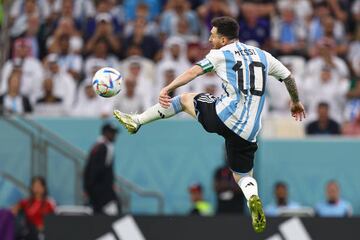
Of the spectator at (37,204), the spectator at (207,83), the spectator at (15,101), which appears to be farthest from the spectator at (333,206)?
the spectator at (15,101)

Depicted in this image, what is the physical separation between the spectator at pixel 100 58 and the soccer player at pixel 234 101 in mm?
8317

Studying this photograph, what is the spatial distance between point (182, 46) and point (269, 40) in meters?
1.56

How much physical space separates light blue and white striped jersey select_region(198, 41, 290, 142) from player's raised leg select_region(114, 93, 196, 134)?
347 millimetres

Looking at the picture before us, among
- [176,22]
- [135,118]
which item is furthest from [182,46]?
[135,118]

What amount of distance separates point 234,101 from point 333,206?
26.3 feet

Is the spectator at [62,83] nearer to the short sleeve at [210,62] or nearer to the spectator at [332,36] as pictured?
the spectator at [332,36]

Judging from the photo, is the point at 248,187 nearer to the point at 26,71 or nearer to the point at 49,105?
the point at 49,105

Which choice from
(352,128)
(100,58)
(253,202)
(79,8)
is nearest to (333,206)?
(352,128)

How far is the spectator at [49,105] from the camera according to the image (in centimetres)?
2122

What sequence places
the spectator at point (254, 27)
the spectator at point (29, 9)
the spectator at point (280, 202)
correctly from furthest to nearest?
the spectator at point (29, 9) → the spectator at point (254, 27) → the spectator at point (280, 202)

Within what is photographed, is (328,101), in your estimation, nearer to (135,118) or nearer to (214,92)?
(214,92)

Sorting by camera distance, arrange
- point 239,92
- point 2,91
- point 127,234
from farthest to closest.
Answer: point 2,91, point 127,234, point 239,92

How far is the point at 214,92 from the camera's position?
20.7m

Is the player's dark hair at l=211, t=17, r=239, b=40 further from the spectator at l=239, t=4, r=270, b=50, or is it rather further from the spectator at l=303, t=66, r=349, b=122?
the spectator at l=239, t=4, r=270, b=50
